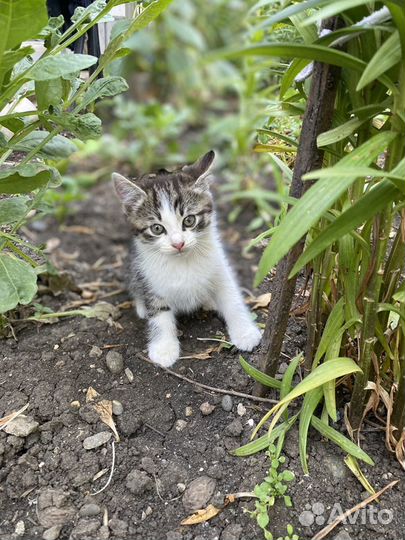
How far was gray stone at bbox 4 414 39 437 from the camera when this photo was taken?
6.02 feet

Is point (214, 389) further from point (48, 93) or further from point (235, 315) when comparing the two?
point (48, 93)

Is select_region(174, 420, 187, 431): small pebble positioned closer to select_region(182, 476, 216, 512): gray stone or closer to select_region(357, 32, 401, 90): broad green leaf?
select_region(182, 476, 216, 512): gray stone

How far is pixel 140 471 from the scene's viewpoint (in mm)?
1760

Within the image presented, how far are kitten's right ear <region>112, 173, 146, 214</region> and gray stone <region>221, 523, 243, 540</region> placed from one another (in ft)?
4.29

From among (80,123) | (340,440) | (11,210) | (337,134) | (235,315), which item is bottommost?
(235,315)

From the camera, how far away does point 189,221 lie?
239cm

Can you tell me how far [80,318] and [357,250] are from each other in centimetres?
125

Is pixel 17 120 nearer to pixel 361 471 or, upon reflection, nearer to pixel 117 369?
pixel 117 369

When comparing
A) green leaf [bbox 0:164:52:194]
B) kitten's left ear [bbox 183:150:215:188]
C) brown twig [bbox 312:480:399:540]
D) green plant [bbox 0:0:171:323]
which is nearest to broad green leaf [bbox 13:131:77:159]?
green plant [bbox 0:0:171:323]

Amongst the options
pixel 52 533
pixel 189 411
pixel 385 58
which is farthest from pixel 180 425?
pixel 385 58

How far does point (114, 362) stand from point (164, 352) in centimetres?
18

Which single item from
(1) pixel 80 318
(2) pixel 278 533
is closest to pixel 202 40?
(1) pixel 80 318

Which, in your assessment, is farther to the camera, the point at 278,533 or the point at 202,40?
the point at 202,40

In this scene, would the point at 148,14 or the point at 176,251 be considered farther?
the point at 176,251
